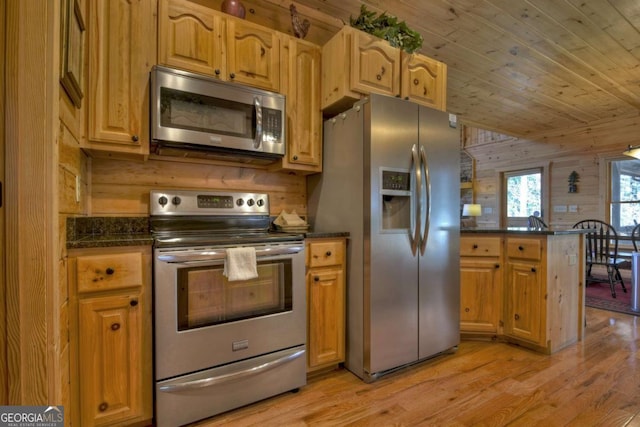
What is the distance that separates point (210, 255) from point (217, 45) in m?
1.28

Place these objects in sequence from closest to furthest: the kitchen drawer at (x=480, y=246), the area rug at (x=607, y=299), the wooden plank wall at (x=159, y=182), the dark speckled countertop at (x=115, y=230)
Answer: the dark speckled countertop at (x=115, y=230) → the wooden plank wall at (x=159, y=182) → the kitchen drawer at (x=480, y=246) → the area rug at (x=607, y=299)

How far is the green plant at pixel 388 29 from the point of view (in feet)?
7.06

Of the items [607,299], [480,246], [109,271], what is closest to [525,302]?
[480,246]

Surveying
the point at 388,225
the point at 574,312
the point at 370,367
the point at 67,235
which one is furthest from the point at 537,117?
the point at 67,235

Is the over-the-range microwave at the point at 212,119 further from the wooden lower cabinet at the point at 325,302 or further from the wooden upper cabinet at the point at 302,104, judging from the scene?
the wooden lower cabinet at the point at 325,302

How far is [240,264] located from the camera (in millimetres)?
1578

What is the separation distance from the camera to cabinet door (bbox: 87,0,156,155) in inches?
61.5

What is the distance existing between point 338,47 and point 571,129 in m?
5.36

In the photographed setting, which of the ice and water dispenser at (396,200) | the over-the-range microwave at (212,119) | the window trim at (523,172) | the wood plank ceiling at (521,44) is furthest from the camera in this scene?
the window trim at (523,172)

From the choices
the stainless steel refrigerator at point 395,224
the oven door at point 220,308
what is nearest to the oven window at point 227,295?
the oven door at point 220,308

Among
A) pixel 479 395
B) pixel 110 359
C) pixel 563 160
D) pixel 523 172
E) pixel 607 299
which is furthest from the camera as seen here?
pixel 523 172

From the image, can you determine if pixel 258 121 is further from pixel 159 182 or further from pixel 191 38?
pixel 159 182

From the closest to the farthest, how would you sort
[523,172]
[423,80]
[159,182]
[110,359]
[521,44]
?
[110,359], [159,182], [423,80], [521,44], [523,172]

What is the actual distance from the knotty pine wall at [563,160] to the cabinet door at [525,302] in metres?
4.26
